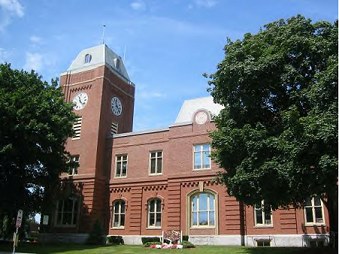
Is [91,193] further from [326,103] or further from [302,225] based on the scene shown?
[326,103]

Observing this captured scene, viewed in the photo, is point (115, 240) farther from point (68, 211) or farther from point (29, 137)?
point (29, 137)

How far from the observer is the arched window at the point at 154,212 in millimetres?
36438

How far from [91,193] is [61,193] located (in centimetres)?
368

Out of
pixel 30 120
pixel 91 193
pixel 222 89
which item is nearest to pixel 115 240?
pixel 91 193

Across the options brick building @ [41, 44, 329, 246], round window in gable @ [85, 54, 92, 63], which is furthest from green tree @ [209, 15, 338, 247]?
round window in gable @ [85, 54, 92, 63]

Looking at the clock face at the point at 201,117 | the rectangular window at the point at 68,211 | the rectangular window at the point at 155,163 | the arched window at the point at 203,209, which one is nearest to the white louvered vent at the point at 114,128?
the rectangular window at the point at 155,163

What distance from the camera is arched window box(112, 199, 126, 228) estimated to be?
38.2 metres

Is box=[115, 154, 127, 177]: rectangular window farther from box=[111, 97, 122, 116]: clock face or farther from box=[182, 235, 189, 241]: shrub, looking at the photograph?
box=[182, 235, 189, 241]: shrub

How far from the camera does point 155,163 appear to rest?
126ft

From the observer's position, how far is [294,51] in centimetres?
2062

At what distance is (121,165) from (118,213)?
183 inches

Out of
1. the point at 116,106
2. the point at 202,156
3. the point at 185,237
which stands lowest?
the point at 185,237

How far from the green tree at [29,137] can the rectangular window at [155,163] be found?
7.96 m

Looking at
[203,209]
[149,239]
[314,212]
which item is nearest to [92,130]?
[149,239]
